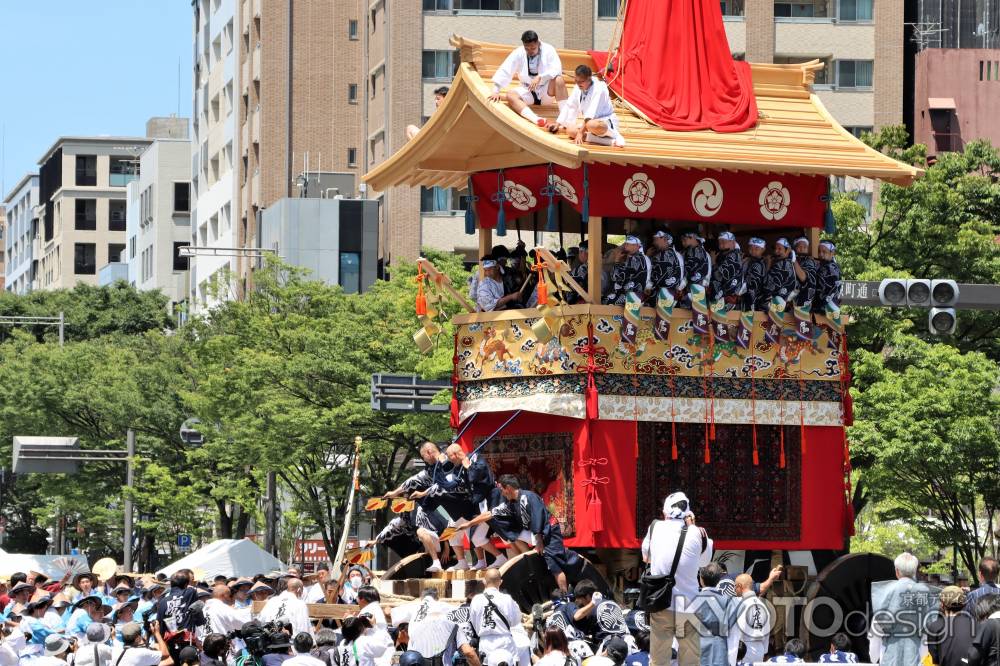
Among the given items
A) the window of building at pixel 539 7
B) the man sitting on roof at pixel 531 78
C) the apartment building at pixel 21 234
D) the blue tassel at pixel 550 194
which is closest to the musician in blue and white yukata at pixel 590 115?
the man sitting on roof at pixel 531 78

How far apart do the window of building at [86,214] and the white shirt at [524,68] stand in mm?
97752

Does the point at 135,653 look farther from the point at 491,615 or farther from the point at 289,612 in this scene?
the point at 491,615

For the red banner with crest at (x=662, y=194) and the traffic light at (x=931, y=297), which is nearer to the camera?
the red banner with crest at (x=662, y=194)

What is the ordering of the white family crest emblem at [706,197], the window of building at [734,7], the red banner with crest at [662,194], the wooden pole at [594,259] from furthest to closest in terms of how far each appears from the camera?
1. the window of building at [734,7]
2. the white family crest emblem at [706,197]
3. the red banner with crest at [662,194]
4. the wooden pole at [594,259]

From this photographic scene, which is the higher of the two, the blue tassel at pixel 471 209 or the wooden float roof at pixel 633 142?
the wooden float roof at pixel 633 142

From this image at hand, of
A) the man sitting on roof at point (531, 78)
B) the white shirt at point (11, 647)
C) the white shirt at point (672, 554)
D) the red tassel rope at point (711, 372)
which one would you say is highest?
the man sitting on roof at point (531, 78)

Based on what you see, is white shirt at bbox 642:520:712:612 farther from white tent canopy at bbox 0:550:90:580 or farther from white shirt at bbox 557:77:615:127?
white tent canopy at bbox 0:550:90:580

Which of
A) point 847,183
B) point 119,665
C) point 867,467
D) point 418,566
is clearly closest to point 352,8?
point 847,183

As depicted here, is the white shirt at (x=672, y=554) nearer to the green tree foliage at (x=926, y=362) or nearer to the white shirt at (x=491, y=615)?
the white shirt at (x=491, y=615)

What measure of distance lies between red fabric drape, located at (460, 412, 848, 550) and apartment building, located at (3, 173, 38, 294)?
358ft

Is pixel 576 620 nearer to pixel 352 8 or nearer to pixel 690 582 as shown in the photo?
pixel 690 582

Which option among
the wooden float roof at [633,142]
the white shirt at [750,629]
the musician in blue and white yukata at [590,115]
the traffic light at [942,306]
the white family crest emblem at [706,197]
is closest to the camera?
the white shirt at [750,629]

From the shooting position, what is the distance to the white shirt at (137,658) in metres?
16.5

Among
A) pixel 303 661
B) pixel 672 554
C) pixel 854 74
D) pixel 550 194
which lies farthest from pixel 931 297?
pixel 854 74
